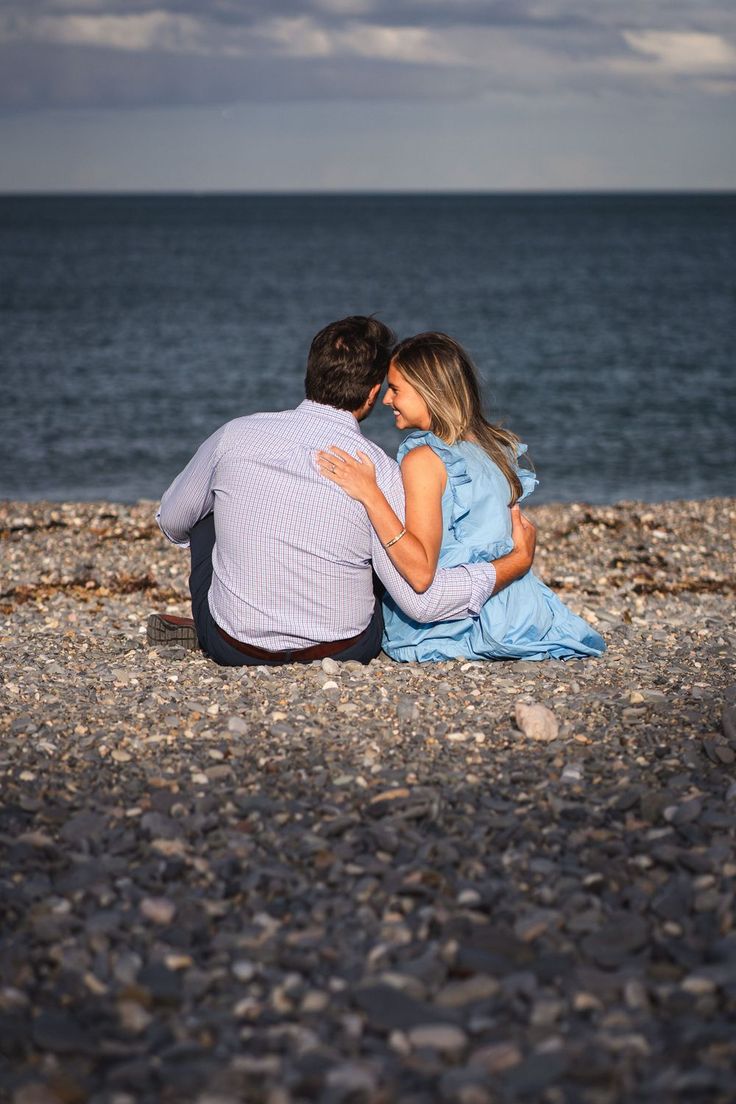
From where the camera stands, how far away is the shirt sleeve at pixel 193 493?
5570 mm

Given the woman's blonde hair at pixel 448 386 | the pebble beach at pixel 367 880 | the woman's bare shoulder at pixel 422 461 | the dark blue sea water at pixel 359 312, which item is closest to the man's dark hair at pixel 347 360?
the woman's blonde hair at pixel 448 386

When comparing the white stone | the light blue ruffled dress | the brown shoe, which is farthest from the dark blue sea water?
the white stone

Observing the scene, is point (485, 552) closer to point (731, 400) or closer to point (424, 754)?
point (424, 754)

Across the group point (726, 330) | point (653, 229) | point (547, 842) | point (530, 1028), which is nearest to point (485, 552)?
point (547, 842)

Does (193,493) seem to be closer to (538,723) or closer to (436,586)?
(436,586)

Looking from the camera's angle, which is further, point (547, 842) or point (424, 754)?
point (424, 754)

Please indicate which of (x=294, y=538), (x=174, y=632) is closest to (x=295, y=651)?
(x=294, y=538)

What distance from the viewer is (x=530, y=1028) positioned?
3.00 m

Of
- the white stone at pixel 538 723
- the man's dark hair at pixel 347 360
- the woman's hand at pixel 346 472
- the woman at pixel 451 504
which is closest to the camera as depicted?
the white stone at pixel 538 723

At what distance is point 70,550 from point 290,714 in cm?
592

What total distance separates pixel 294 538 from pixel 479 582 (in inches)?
39.9

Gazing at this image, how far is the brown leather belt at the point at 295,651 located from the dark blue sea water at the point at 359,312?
10.1 metres

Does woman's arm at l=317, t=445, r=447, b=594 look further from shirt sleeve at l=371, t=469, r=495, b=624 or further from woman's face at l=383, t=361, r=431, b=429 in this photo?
woman's face at l=383, t=361, r=431, b=429

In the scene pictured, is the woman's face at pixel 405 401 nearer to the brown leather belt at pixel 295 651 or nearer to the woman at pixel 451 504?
the woman at pixel 451 504
